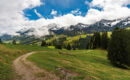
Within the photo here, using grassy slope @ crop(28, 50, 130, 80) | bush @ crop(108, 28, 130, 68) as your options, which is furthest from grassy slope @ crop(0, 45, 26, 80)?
bush @ crop(108, 28, 130, 68)

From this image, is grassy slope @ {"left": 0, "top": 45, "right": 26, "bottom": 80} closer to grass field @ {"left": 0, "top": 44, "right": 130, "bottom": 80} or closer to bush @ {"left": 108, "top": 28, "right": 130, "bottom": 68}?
grass field @ {"left": 0, "top": 44, "right": 130, "bottom": 80}

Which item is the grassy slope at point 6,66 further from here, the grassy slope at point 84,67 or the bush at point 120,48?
the bush at point 120,48

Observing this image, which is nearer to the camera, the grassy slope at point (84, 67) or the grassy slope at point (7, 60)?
the grassy slope at point (7, 60)

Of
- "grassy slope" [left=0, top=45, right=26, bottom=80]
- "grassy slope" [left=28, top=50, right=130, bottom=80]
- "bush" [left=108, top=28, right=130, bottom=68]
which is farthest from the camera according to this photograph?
"bush" [left=108, top=28, right=130, bottom=68]

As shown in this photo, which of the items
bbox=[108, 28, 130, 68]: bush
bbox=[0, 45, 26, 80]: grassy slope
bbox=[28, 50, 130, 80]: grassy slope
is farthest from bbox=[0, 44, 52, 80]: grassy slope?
bbox=[108, 28, 130, 68]: bush

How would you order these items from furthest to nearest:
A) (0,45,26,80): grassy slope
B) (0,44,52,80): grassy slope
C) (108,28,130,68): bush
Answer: (108,28,130,68): bush < (0,44,52,80): grassy slope < (0,45,26,80): grassy slope

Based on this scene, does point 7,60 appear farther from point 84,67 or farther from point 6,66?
point 84,67

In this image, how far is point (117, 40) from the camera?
1650 inches

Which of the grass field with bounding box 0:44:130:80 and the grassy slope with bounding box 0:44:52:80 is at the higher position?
the grassy slope with bounding box 0:44:52:80

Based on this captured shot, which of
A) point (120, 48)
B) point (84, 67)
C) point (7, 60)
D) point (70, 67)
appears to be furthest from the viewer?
point (120, 48)

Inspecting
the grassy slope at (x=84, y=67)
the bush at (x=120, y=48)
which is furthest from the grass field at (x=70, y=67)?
the bush at (x=120, y=48)

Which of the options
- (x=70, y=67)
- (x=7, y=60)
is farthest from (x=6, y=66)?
(x=70, y=67)

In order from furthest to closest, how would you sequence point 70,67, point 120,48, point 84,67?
point 120,48
point 84,67
point 70,67

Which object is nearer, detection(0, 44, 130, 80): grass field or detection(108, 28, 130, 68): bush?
detection(0, 44, 130, 80): grass field
